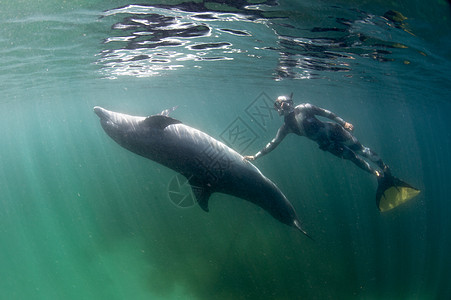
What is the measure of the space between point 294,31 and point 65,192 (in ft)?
127

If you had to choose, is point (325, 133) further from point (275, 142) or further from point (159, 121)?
point (159, 121)

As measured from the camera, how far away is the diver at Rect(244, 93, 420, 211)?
27.6ft

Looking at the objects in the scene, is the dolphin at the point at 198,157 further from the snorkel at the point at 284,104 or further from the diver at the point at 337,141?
the snorkel at the point at 284,104

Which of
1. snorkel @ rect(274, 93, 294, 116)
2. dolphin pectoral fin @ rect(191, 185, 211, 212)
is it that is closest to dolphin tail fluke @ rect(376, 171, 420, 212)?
snorkel @ rect(274, 93, 294, 116)

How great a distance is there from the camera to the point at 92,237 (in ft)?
58.2

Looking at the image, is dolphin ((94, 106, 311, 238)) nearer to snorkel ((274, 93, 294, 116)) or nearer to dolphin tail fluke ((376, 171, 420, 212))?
snorkel ((274, 93, 294, 116))

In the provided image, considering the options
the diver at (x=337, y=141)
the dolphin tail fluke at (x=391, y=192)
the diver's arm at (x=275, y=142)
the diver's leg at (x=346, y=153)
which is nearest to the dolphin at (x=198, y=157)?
the diver's arm at (x=275, y=142)

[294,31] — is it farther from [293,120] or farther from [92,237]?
[92,237]

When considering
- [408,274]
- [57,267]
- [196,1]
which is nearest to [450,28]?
[196,1]

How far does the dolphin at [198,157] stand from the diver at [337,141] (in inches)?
104

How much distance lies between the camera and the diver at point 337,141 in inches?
332

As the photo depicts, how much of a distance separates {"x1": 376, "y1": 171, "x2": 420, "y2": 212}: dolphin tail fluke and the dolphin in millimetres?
4239

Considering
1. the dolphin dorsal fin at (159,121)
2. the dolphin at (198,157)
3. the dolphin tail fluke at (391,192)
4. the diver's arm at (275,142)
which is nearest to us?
the dolphin dorsal fin at (159,121)

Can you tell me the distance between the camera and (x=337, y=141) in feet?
28.7
